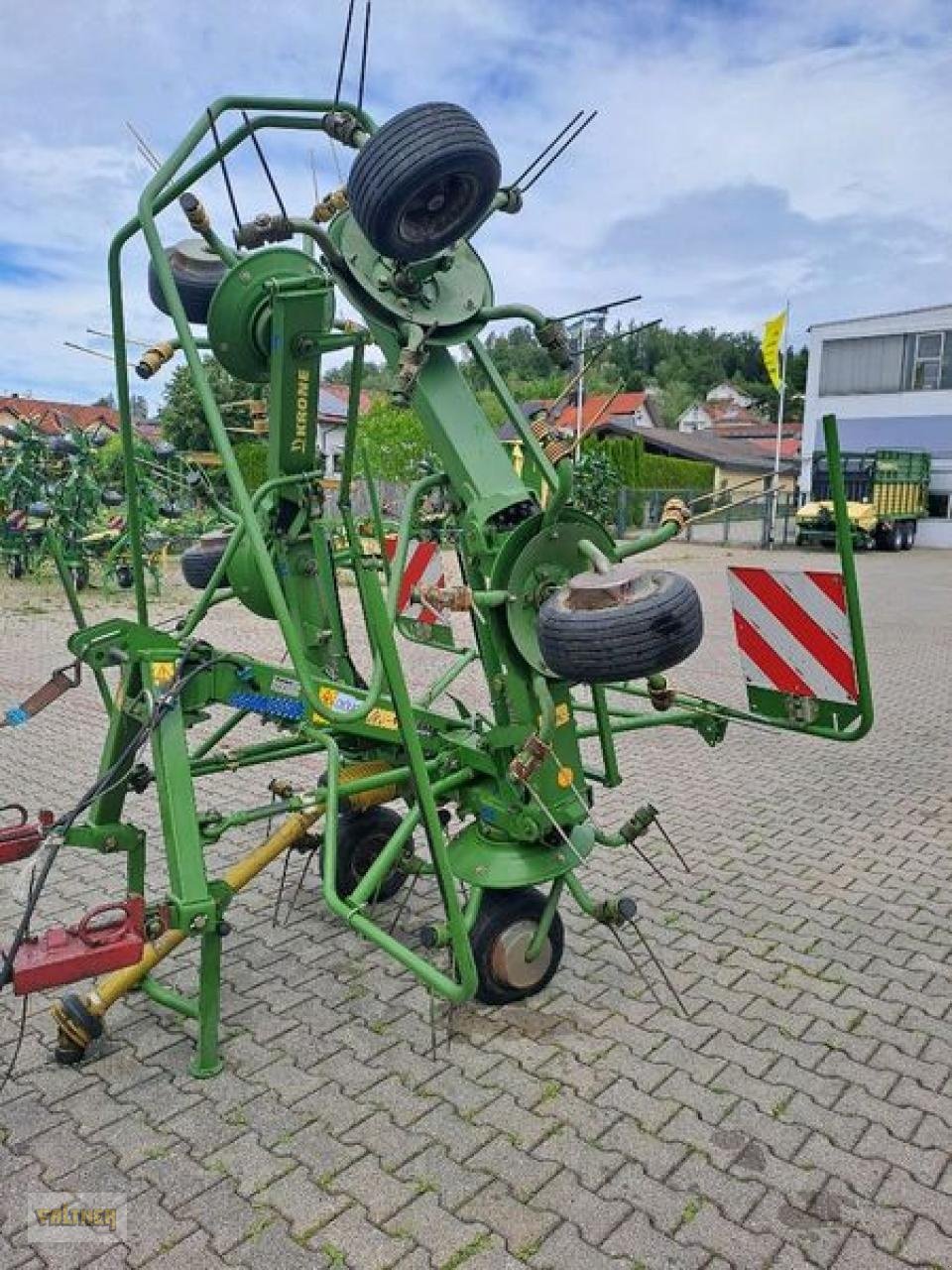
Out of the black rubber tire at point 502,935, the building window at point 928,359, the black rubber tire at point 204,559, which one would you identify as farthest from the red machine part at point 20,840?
the building window at point 928,359

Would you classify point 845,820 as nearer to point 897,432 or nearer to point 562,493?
point 562,493

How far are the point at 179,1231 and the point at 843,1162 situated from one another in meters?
1.68

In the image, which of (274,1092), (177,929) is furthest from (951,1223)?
(177,929)

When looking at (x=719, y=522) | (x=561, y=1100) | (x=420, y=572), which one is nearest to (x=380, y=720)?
(x=561, y=1100)

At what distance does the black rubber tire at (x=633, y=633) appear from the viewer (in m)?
2.64

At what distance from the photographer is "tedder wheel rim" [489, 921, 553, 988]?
3297 mm

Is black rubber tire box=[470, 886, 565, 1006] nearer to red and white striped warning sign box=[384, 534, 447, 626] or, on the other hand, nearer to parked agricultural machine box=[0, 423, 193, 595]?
red and white striped warning sign box=[384, 534, 447, 626]

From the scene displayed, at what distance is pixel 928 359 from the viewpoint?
27.3m

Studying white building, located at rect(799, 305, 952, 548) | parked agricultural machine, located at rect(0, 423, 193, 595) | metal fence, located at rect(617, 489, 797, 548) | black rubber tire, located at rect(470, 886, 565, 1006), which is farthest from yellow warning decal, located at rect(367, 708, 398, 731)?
white building, located at rect(799, 305, 952, 548)

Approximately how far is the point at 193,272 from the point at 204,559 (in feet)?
3.54

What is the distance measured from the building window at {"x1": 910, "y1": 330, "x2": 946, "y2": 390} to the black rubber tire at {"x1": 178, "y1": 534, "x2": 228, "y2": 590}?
27.4m

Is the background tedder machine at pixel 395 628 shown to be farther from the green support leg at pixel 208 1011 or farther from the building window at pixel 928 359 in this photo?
the building window at pixel 928 359

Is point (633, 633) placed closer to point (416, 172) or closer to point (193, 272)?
point (416, 172)

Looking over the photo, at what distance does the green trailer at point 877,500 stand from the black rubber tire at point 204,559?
21355 millimetres
